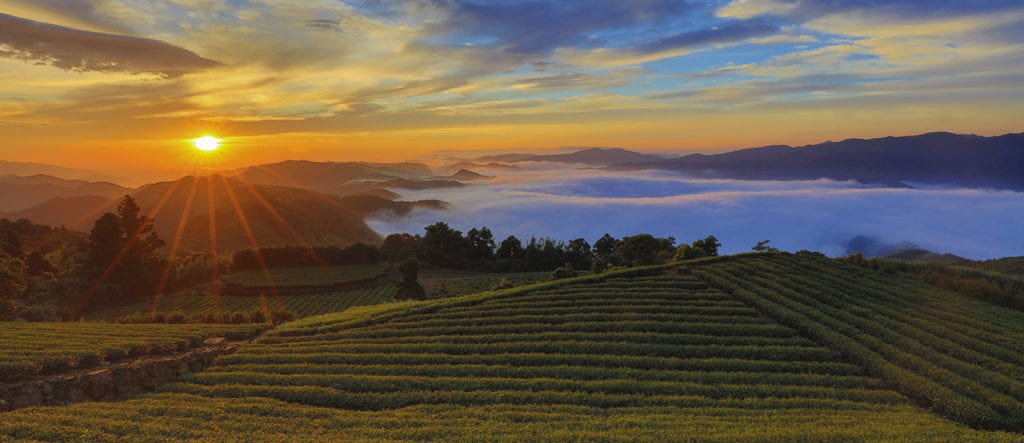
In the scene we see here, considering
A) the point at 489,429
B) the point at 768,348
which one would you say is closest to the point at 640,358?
the point at 768,348

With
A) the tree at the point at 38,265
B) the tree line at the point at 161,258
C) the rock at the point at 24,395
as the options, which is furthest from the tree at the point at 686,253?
the tree at the point at 38,265

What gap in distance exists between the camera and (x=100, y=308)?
7750 centimetres

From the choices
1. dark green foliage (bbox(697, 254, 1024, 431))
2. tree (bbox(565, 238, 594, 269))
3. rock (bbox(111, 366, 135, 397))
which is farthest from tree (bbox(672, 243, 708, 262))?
tree (bbox(565, 238, 594, 269))

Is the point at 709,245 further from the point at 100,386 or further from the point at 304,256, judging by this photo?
the point at 304,256

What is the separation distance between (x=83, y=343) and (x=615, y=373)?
81.6ft

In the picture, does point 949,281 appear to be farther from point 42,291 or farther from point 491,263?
point 42,291

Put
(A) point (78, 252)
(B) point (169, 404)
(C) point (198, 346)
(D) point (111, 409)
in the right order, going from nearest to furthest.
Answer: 1. (D) point (111, 409)
2. (B) point (169, 404)
3. (C) point (198, 346)
4. (A) point (78, 252)

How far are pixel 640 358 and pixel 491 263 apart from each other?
9359 cm

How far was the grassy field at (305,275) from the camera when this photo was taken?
86000mm

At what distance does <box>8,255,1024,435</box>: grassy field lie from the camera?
16859 mm

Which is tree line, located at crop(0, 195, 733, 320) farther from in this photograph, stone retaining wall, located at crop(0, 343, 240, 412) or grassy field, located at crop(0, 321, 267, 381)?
stone retaining wall, located at crop(0, 343, 240, 412)

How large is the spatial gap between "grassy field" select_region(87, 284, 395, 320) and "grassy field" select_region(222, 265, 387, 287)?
461 cm

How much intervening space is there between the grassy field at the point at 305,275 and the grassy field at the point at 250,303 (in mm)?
4614

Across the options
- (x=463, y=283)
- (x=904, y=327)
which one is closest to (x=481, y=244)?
(x=463, y=283)
